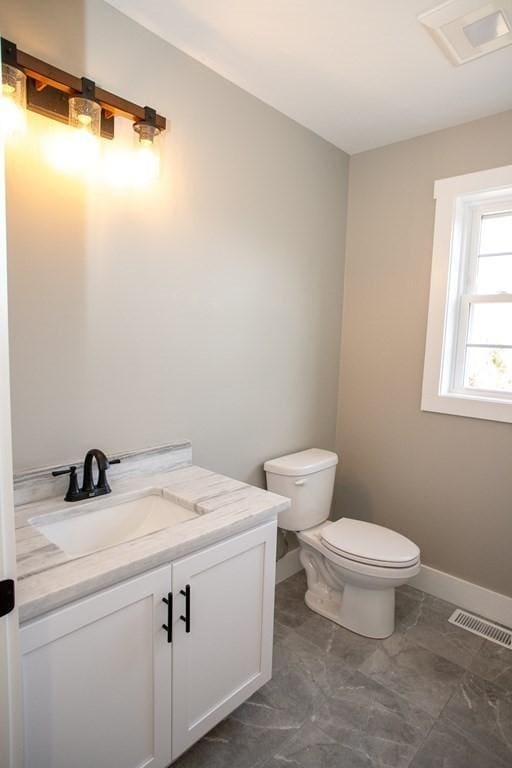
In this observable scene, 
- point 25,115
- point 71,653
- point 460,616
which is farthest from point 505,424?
point 25,115

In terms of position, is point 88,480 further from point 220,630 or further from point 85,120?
point 85,120

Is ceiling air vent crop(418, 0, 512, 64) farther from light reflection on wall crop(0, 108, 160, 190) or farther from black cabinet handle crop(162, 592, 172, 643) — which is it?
black cabinet handle crop(162, 592, 172, 643)

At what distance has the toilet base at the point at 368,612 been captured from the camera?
2.04 meters

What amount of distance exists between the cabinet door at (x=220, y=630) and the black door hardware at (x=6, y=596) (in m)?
0.53

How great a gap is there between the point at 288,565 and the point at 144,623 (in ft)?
4.97

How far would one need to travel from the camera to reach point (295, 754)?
1461 mm

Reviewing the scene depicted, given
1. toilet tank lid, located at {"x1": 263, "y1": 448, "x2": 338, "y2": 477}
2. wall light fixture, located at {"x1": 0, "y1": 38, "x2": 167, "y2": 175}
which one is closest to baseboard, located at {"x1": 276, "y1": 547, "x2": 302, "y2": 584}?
toilet tank lid, located at {"x1": 263, "y1": 448, "x2": 338, "y2": 477}

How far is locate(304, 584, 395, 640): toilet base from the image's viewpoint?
204cm

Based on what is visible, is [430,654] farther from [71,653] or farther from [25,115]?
[25,115]

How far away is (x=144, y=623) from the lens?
115 cm

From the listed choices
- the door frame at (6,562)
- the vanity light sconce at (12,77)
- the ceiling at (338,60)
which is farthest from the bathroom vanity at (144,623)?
the ceiling at (338,60)

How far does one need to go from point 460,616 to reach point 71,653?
202 centimetres

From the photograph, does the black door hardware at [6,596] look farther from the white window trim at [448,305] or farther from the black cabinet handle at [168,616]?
the white window trim at [448,305]

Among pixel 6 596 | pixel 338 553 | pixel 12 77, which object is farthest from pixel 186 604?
pixel 12 77
